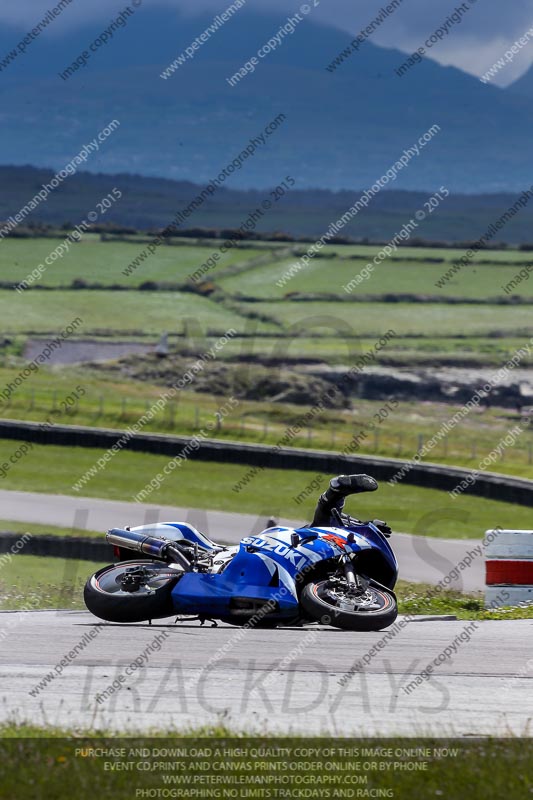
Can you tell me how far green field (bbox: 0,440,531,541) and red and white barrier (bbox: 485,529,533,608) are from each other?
1238 centimetres

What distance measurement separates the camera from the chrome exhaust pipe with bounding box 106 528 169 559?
11.8m

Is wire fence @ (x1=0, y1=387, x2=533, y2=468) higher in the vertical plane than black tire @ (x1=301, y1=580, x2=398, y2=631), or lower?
Result: lower

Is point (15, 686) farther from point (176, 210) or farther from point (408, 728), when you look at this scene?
point (176, 210)

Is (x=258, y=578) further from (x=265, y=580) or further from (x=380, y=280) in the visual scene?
(x=380, y=280)

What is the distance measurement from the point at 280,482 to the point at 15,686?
84.0 ft

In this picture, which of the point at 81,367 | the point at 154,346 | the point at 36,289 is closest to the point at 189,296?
the point at 36,289

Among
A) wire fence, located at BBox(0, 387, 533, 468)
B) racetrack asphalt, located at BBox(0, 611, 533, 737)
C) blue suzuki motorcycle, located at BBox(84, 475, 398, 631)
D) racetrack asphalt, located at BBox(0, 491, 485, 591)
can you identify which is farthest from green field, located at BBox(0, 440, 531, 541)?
racetrack asphalt, located at BBox(0, 611, 533, 737)

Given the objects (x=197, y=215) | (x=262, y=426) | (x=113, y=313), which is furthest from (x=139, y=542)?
(x=197, y=215)

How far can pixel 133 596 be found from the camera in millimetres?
11484

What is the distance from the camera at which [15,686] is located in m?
9.19

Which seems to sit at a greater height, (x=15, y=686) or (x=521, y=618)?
(x=521, y=618)

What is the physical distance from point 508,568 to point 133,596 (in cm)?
588

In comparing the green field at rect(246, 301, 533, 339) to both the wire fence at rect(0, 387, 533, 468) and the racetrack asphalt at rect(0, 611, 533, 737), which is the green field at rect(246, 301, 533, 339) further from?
the racetrack asphalt at rect(0, 611, 533, 737)

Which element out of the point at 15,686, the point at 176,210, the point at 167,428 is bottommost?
the point at 176,210
